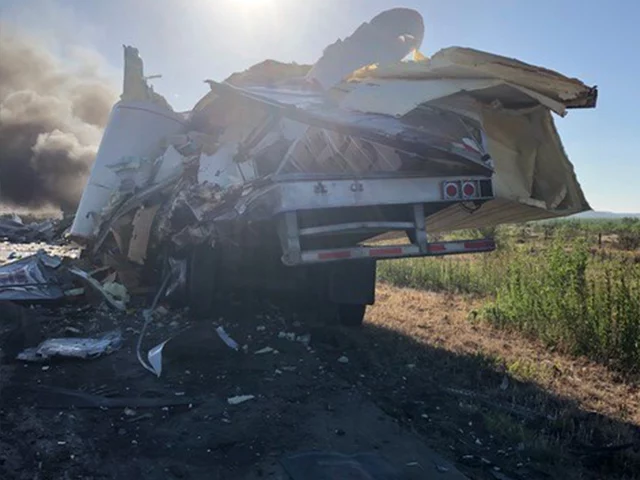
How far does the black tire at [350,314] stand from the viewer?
5.35 m

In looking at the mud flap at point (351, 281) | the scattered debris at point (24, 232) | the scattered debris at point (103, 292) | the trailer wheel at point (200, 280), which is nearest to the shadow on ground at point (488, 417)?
the mud flap at point (351, 281)

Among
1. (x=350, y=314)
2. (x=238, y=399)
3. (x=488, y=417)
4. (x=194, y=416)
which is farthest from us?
(x=350, y=314)

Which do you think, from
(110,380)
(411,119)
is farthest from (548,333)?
(110,380)

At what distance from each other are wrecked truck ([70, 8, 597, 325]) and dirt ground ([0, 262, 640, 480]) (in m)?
0.73

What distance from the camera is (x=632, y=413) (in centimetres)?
353

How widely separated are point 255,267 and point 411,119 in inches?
86.4

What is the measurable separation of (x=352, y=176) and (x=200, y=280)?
2054mm

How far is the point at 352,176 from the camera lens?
3.59 m

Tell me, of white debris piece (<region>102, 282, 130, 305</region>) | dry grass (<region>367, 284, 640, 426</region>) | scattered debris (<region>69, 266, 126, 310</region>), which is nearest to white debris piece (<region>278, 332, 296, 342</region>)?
dry grass (<region>367, 284, 640, 426</region>)

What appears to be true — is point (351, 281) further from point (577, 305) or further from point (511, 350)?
point (577, 305)

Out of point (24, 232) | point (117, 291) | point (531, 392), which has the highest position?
point (24, 232)

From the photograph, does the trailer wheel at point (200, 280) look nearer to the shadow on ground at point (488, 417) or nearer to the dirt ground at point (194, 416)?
the dirt ground at point (194, 416)

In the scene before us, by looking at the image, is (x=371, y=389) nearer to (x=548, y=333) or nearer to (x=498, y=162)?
(x=498, y=162)

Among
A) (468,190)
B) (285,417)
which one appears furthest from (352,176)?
(285,417)
